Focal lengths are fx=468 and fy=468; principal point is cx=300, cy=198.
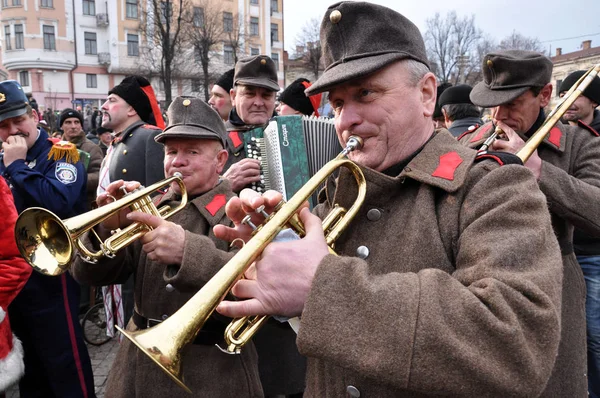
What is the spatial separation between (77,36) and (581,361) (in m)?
52.2

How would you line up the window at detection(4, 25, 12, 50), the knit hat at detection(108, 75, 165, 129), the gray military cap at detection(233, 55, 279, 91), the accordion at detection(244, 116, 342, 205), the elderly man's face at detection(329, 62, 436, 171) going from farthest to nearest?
the window at detection(4, 25, 12, 50), the knit hat at detection(108, 75, 165, 129), the gray military cap at detection(233, 55, 279, 91), the accordion at detection(244, 116, 342, 205), the elderly man's face at detection(329, 62, 436, 171)

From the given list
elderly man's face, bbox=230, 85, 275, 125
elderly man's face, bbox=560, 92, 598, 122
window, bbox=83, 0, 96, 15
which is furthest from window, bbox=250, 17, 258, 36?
elderly man's face, bbox=230, 85, 275, 125

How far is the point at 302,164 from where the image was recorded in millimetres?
3422

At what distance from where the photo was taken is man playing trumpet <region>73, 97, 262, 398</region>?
8.10ft

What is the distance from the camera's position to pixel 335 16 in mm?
1741

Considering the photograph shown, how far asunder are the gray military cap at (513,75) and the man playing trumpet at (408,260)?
1452 millimetres

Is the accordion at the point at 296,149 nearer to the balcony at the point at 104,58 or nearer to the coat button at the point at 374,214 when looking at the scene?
the coat button at the point at 374,214

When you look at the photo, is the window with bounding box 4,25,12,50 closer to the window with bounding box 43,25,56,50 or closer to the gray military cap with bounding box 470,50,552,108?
the window with bounding box 43,25,56,50

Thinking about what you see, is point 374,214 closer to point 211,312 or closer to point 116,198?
point 211,312

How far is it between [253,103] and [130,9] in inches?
1906

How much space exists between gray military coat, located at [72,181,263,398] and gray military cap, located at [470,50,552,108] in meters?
1.86

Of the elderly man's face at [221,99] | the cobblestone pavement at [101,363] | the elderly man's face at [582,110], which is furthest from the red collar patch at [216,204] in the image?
the elderly man's face at [582,110]

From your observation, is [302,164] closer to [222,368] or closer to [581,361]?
[222,368]

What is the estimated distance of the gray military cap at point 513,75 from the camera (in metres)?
2.94
